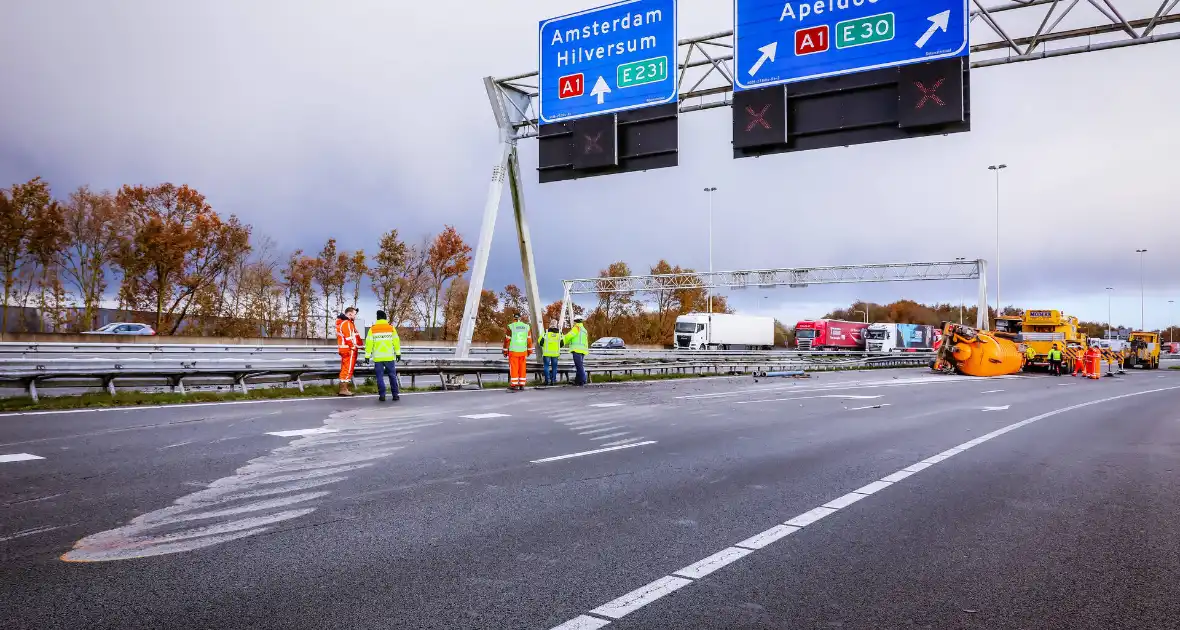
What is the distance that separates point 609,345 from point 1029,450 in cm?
4579

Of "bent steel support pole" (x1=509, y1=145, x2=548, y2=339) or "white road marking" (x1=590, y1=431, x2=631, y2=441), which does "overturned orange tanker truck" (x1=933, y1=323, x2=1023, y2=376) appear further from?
"white road marking" (x1=590, y1=431, x2=631, y2=441)

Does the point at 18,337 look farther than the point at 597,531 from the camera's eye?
Yes

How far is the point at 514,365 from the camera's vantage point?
19.2 meters

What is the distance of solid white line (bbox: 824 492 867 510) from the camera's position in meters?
6.02

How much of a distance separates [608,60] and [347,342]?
8647 mm

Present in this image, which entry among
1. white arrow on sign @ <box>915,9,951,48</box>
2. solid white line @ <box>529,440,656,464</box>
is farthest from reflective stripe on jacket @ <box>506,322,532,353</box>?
white arrow on sign @ <box>915,9,951,48</box>

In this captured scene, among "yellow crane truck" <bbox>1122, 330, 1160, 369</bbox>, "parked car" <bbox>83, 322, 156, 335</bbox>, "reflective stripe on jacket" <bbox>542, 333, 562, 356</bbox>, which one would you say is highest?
"parked car" <bbox>83, 322, 156, 335</bbox>

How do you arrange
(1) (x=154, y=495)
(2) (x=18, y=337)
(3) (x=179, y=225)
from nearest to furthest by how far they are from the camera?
(1) (x=154, y=495), (2) (x=18, y=337), (3) (x=179, y=225)

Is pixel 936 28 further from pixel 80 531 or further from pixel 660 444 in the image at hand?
pixel 80 531

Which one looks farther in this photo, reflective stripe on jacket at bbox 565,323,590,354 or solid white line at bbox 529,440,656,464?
reflective stripe on jacket at bbox 565,323,590,354

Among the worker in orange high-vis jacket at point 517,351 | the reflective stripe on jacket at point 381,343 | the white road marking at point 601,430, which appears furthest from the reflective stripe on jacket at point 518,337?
the white road marking at point 601,430

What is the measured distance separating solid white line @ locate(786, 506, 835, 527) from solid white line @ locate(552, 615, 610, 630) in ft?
7.68

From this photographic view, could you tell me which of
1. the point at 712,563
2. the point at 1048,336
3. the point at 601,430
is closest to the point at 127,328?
the point at 601,430

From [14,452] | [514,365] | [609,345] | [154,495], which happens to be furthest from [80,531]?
[609,345]
